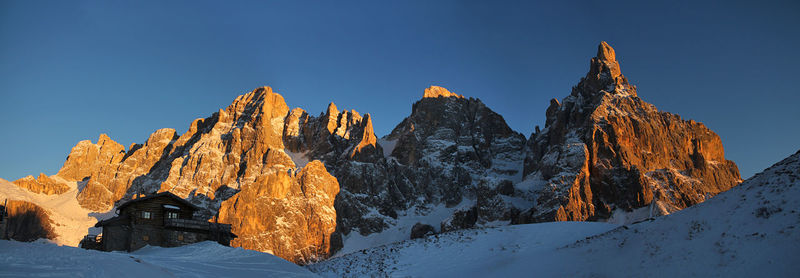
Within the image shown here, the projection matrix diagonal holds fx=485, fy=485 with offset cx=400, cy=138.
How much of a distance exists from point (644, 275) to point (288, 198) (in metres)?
105

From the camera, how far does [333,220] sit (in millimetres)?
119062

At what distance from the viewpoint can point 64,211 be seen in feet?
409

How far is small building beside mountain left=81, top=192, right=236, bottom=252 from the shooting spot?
109ft

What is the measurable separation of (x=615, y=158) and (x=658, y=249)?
9441 centimetres

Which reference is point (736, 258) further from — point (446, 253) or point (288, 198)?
point (288, 198)

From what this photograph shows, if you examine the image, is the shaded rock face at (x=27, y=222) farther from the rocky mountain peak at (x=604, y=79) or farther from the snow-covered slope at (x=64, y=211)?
the rocky mountain peak at (x=604, y=79)

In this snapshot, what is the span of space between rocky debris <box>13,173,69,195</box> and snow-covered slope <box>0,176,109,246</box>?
208 cm

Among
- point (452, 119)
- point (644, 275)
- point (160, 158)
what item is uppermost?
point (452, 119)

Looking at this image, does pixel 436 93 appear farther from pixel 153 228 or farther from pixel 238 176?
pixel 153 228

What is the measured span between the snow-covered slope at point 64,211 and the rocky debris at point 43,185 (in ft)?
6.84

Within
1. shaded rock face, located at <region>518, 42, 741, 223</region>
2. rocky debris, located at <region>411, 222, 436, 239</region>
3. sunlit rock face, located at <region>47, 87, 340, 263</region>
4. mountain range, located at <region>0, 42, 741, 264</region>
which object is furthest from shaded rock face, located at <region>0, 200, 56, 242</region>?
shaded rock face, located at <region>518, 42, 741, 223</region>

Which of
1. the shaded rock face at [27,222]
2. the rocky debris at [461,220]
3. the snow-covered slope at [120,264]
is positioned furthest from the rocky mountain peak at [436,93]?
the snow-covered slope at [120,264]

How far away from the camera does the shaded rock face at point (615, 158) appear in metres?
101

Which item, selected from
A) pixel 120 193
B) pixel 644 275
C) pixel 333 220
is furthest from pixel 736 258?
pixel 120 193
